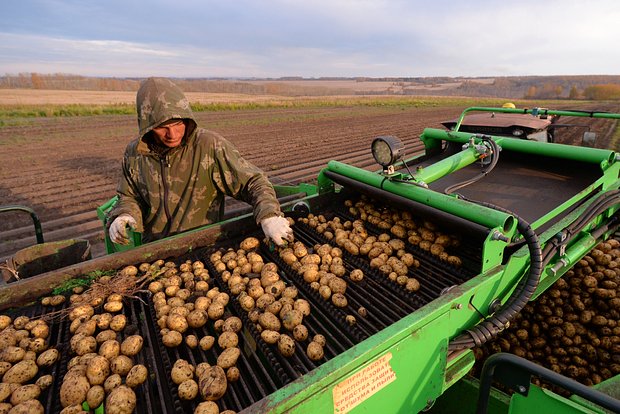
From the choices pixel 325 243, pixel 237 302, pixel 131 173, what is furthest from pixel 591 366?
pixel 131 173

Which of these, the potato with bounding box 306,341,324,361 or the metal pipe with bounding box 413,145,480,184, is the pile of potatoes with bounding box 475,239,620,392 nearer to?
the metal pipe with bounding box 413,145,480,184

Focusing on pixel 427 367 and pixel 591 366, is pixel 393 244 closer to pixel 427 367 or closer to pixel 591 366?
pixel 427 367

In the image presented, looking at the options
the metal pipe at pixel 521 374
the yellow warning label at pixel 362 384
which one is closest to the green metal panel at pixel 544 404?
the metal pipe at pixel 521 374

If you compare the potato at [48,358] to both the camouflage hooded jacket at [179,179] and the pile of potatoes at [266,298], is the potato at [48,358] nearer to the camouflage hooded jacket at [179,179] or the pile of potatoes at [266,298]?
the pile of potatoes at [266,298]

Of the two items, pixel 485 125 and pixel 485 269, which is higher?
pixel 485 125

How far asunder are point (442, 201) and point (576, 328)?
70.9 inches

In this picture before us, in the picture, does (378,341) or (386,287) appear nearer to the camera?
(378,341)

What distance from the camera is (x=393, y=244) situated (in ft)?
8.63

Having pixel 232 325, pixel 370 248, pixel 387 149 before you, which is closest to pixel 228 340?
pixel 232 325

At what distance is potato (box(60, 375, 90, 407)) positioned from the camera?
155 centimetres

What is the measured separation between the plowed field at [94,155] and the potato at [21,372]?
13.1ft

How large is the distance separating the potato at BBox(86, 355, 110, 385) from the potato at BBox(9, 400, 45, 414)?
0.64 feet

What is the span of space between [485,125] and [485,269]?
4.20m

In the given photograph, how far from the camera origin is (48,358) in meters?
1.79
